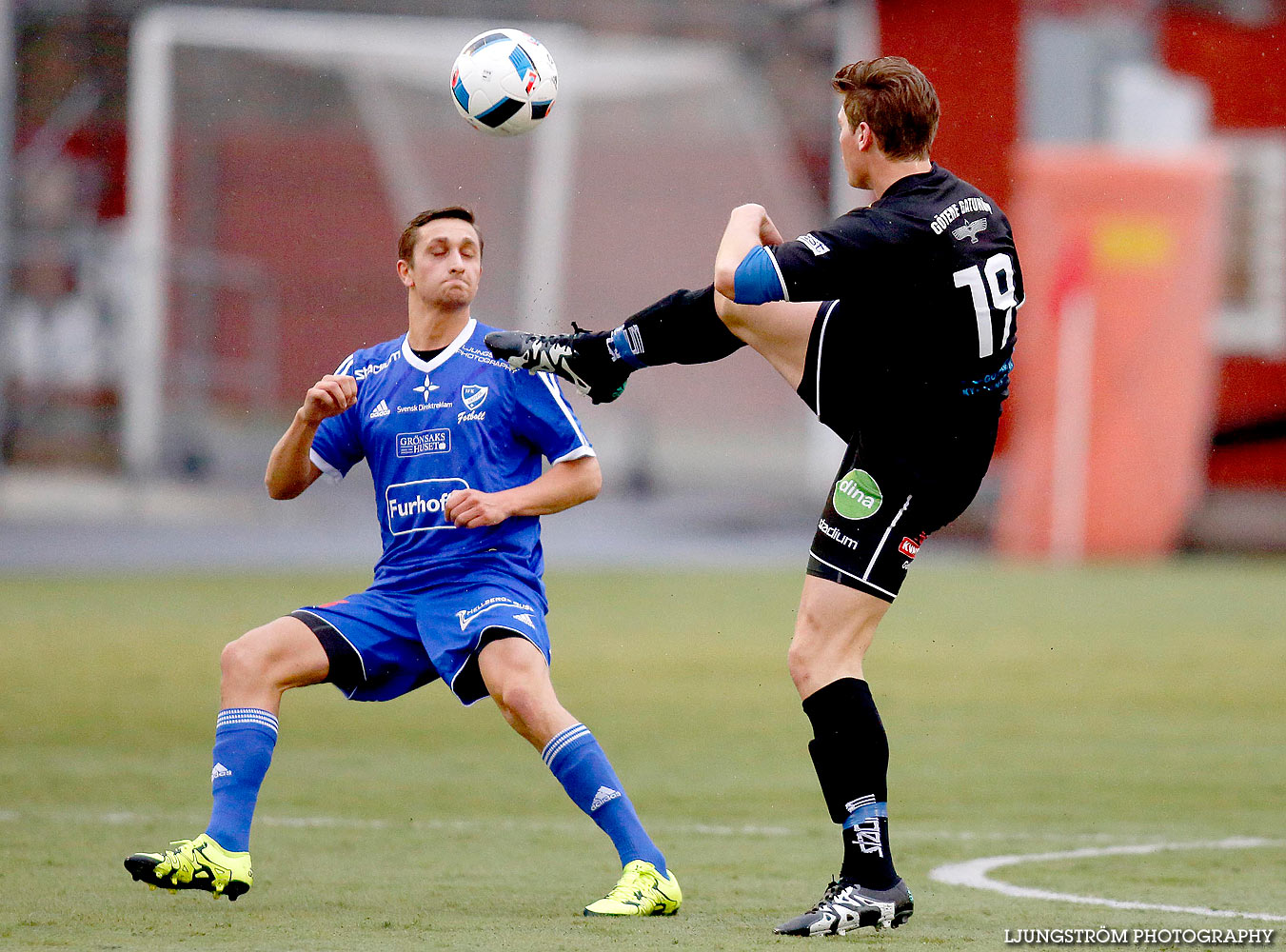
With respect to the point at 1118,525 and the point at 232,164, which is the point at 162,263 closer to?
the point at 232,164

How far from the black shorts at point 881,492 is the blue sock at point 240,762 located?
1534 millimetres

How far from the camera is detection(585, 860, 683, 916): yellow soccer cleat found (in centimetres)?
471

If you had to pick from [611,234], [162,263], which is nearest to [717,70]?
[611,234]

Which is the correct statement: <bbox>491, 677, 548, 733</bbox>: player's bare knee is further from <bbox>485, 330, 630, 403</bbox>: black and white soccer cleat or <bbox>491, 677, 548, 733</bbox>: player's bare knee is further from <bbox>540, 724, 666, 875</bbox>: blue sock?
<bbox>485, 330, 630, 403</bbox>: black and white soccer cleat

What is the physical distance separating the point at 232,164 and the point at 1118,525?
428 inches

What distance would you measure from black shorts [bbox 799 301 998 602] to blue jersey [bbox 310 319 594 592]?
2.44 feet

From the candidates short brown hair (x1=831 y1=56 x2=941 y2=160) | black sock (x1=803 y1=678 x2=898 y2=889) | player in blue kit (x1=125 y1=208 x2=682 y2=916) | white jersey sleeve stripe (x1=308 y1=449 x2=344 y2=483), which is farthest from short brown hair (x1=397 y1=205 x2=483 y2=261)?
black sock (x1=803 y1=678 x2=898 y2=889)

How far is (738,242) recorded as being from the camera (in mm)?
4637

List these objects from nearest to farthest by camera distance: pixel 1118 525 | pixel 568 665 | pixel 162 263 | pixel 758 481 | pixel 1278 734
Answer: pixel 1278 734 < pixel 568 665 < pixel 1118 525 < pixel 162 263 < pixel 758 481

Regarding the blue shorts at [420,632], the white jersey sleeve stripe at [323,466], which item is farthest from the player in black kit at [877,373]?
the white jersey sleeve stripe at [323,466]

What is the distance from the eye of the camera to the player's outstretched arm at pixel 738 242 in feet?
14.9

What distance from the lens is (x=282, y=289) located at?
2217 centimetres

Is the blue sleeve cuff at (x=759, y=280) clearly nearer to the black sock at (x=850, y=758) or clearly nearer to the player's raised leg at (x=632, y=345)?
the player's raised leg at (x=632, y=345)

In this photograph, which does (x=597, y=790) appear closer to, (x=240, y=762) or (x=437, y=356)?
(x=240, y=762)
